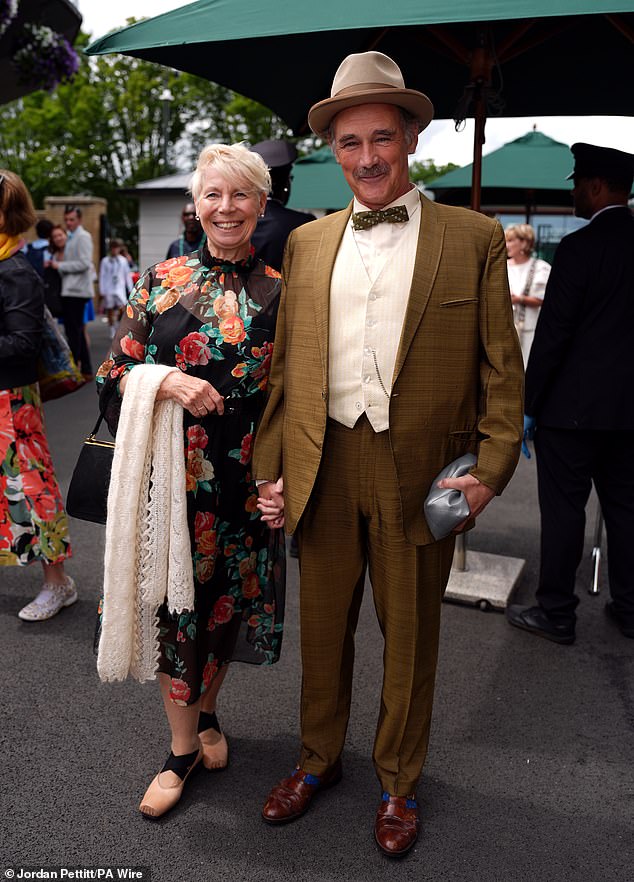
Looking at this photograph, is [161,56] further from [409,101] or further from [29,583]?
[29,583]

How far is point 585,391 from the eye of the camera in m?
3.63

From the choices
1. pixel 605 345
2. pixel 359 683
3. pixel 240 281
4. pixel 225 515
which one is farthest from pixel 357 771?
pixel 605 345

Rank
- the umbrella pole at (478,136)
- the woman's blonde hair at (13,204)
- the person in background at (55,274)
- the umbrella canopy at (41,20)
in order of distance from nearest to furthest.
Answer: the woman's blonde hair at (13,204), the umbrella pole at (478,136), the umbrella canopy at (41,20), the person in background at (55,274)

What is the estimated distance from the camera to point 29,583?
14.0 ft

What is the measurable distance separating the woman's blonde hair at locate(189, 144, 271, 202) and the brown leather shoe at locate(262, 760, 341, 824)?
6.03 feet

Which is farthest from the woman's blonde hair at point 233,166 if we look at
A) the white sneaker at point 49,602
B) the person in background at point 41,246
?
Result: the person in background at point 41,246

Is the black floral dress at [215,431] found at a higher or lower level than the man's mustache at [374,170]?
lower

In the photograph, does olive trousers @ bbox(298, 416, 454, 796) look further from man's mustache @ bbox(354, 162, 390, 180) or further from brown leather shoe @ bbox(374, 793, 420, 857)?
man's mustache @ bbox(354, 162, 390, 180)

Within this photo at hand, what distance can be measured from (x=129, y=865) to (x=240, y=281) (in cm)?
172

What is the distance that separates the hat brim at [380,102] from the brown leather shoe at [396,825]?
202 centimetres

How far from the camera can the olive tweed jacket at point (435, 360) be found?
2.15 meters

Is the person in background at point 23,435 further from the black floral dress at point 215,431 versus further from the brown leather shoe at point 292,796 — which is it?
the brown leather shoe at point 292,796

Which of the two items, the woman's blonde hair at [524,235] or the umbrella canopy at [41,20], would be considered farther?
the woman's blonde hair at [524,235]

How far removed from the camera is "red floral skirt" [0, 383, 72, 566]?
3.67 m
